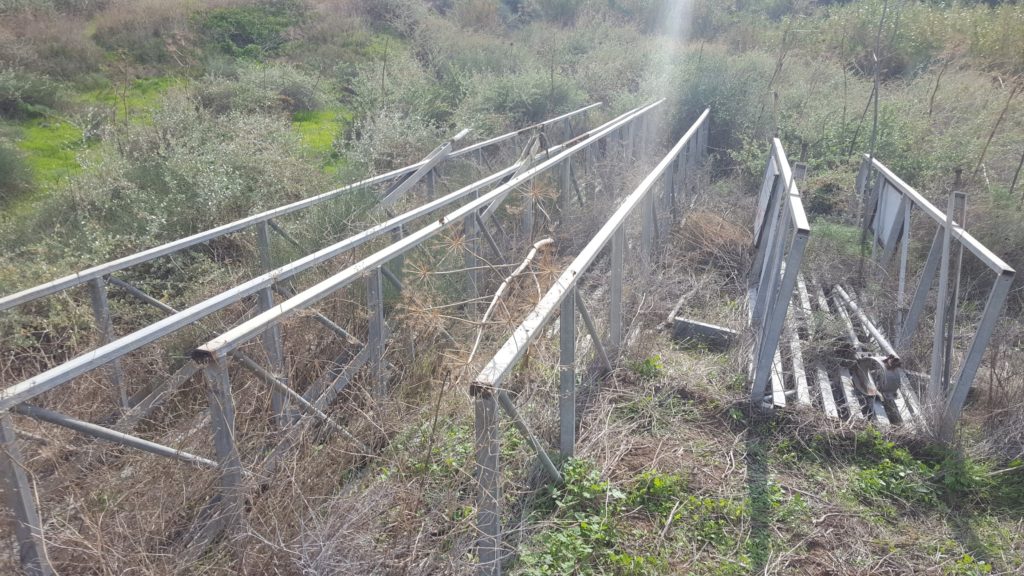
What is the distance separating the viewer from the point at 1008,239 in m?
5.74

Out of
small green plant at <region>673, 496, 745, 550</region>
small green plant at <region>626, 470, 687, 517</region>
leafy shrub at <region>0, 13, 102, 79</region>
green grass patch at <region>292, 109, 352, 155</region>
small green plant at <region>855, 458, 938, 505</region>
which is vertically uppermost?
leafy shrub at <region>0, 13, 102, 79</region>

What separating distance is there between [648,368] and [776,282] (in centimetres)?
95

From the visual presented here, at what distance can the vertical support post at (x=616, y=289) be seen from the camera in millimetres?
3766

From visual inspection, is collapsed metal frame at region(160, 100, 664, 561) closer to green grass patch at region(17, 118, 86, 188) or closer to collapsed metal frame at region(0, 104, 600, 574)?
collapsed metal frame at region(0, 104, 600, 574)

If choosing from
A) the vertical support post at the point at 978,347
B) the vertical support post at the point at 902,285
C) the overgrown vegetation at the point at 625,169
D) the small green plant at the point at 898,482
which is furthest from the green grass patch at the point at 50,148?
the vertical support post at the point at 978,347

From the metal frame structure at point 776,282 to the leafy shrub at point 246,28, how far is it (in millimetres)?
14647

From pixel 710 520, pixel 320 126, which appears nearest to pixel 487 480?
pixel 710 520

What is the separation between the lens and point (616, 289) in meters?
3.90

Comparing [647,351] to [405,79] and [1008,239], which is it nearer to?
[1008,239]

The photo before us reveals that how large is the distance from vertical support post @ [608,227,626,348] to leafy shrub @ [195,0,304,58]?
48.7 ft

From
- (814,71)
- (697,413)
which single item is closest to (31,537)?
(697,413)

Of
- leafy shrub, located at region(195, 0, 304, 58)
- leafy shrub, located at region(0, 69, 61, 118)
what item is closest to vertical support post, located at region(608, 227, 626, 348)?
leafy shrub, located at region(0, 69, 61, 118)

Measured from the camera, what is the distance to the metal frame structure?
337 centimetres

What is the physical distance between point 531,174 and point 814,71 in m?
9.86
